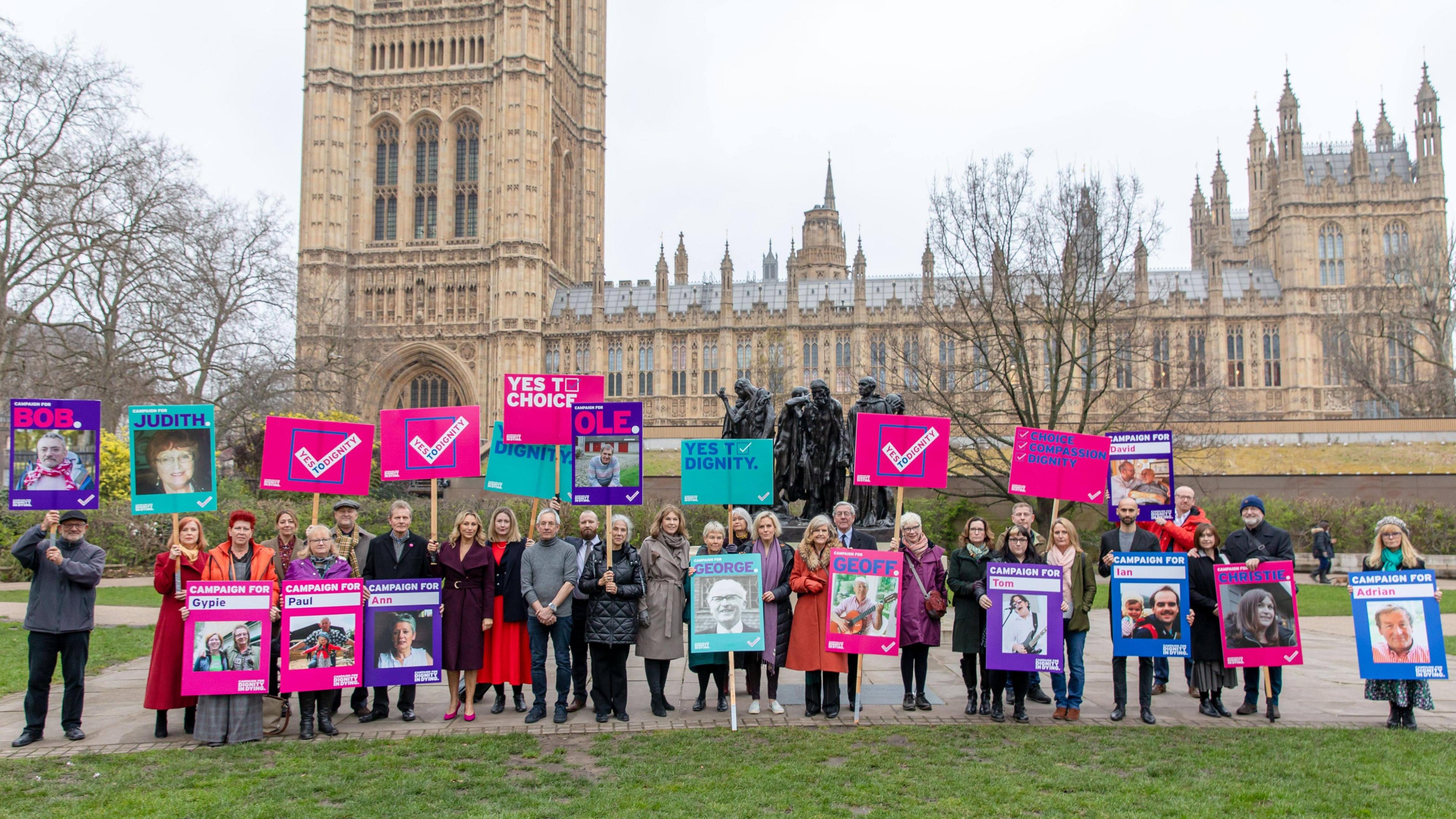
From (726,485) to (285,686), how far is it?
407 centimetres

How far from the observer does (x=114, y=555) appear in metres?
19.4

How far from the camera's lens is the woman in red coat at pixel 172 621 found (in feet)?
22.6

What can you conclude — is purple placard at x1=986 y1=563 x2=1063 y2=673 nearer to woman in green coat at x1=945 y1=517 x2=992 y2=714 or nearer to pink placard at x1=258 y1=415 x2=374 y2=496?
woman in green coat at x1=945 y1=517 x2=992 y2=714

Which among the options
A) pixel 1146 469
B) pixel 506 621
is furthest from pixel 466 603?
pixel 1146 469

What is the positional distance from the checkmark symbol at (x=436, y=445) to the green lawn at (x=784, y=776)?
2510 millimetres

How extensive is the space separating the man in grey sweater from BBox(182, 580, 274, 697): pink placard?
5.88 ft

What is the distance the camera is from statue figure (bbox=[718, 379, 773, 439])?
11.5m

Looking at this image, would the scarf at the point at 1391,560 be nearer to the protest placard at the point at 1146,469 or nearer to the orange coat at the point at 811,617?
the protest placard at the point at 1146,469

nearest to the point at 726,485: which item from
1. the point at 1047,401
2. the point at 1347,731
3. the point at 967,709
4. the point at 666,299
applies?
the point at 967,709

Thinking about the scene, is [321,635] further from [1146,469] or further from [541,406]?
[1146,469]

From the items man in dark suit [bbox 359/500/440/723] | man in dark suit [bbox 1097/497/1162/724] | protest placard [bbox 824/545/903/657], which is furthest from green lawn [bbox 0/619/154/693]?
man in dark suit [bbox 1097/497/1162/724]

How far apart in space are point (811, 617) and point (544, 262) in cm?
4106

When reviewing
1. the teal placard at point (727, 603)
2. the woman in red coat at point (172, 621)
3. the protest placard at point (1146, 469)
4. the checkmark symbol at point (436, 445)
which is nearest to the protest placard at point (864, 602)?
the teal placard at point (727, 603)

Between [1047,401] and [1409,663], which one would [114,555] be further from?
[1047,401]
